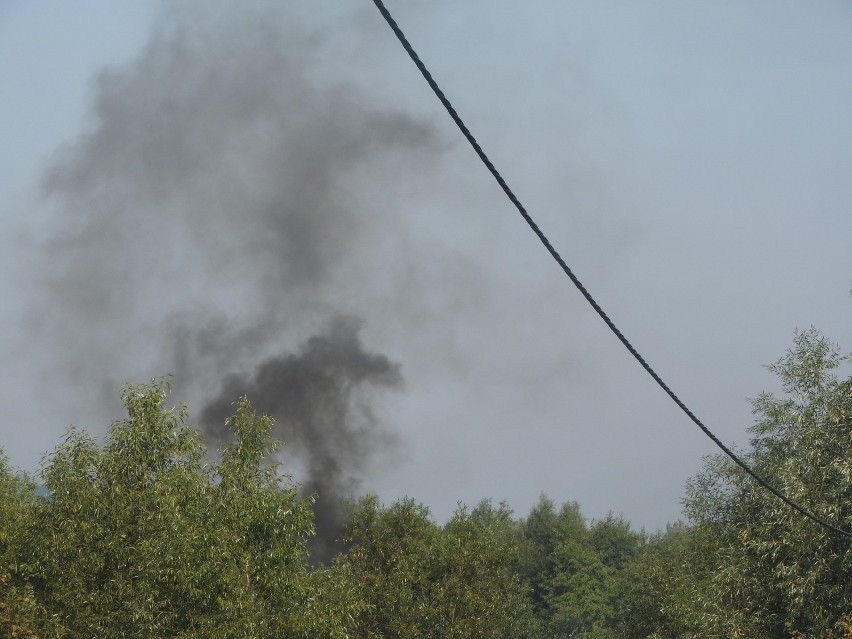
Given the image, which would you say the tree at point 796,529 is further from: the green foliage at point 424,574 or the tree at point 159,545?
the green foliage at point 424,574

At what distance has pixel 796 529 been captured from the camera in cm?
2752

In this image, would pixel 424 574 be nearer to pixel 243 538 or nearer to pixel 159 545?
pixel 243 538

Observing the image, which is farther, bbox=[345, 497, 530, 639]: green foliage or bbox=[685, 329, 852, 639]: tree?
bbox=[345, 497, 530, 639]: green foliage

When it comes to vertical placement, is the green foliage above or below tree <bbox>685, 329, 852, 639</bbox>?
above

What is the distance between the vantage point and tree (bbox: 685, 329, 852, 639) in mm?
26828

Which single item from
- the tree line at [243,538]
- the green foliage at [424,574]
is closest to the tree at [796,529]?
the tree line at [243,538]

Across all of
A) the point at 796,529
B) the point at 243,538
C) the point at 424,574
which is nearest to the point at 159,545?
the point at 243,538

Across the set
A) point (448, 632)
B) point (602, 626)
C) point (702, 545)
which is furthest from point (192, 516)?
point (602, 626)

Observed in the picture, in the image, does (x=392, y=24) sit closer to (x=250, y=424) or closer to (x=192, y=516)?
(x=192, y=516)

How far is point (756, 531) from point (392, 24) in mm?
28017

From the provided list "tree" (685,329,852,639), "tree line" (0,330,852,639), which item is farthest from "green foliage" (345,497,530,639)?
"tree" (685,329,852,639)

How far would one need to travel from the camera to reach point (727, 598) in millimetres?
30312

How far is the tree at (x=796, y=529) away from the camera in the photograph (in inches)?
1056

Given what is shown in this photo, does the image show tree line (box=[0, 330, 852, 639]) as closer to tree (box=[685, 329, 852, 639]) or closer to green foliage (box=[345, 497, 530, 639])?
tree (box=[685, 329, 852, 639])
